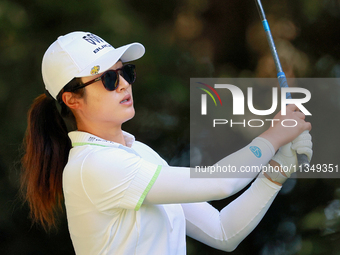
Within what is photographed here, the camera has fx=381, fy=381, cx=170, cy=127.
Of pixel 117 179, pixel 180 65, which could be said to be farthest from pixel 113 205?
pixel 180 65

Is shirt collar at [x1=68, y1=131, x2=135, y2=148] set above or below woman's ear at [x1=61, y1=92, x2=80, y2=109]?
below

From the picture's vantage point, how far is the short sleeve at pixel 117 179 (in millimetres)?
872

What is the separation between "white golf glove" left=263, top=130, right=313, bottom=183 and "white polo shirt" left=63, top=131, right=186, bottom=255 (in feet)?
1.01

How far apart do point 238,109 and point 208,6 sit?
497mm

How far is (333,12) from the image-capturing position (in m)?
1.62

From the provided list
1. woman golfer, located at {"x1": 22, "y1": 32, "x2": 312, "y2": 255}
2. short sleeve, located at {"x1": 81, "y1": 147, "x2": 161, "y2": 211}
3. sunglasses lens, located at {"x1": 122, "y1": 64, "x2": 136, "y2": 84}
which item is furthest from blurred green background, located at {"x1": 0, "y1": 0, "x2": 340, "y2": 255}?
short sleeve, located at {"x1": 81, "y1": 147, "x2": 161, "y2": 211}

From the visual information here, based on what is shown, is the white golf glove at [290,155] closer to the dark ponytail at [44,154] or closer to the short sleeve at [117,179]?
the short sleeve at [117,179]

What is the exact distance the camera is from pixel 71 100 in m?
1.03

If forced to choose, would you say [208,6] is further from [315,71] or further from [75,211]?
[75,211]

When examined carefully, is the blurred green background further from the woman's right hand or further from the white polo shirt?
the white polo shirt

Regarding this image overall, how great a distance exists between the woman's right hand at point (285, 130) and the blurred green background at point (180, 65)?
686mm

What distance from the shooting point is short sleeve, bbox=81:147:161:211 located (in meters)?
0.87

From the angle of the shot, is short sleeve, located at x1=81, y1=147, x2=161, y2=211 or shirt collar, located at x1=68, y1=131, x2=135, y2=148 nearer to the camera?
short sleeve, located at x1=81, y1=147, x2=161, y2=211

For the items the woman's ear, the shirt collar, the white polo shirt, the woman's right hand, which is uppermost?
the woman's ear
